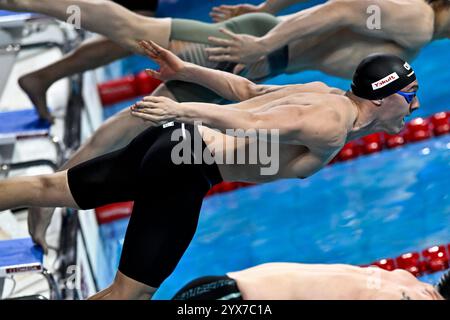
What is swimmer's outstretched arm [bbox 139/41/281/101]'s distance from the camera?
3.35m

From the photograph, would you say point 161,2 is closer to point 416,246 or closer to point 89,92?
point 89,92

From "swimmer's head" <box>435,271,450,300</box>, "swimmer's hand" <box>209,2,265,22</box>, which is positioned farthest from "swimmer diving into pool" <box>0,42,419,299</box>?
"swimmer's hand" <box>209,2,265,22</box>

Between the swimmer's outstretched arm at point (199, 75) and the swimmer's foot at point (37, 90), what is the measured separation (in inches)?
56.5

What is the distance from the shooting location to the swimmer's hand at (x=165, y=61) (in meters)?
3.34

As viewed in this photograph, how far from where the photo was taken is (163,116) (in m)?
2.83

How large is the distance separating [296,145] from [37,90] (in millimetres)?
1945

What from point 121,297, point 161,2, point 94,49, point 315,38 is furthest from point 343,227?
point 161,2

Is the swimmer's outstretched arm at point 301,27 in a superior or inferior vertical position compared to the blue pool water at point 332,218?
superior

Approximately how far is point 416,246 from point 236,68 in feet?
3.85

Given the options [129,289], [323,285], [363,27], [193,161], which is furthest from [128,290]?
[363,27]
